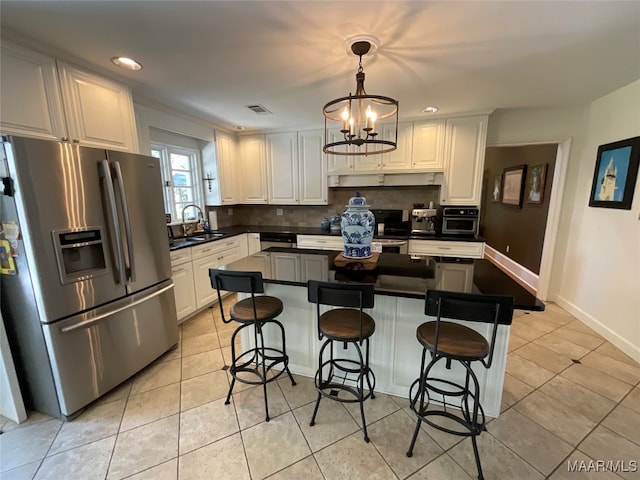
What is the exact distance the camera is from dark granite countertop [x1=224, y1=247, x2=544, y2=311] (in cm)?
154

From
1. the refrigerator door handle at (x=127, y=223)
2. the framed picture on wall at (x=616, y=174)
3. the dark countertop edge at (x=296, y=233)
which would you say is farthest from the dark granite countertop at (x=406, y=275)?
the framed picture on wall at (x=616, y=174)

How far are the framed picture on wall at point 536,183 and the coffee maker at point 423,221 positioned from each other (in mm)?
1769

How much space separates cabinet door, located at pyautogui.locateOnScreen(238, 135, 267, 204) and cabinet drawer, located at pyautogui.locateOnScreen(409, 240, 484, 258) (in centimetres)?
250

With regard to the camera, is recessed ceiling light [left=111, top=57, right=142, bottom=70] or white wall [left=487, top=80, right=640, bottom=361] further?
white wall [left=487, top=80, right=640, bottom=361]

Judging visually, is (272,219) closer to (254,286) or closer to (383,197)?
(383,197)

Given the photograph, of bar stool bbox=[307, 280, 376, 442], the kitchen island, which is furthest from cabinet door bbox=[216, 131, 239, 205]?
bar stool bbox=[307, 280, 376, 442]

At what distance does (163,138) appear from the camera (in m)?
3.42

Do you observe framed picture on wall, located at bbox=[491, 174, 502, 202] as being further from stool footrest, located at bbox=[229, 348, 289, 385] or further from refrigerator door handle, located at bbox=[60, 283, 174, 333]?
refrigerator door handle, located at bbox=[60, 283, 174, 333]

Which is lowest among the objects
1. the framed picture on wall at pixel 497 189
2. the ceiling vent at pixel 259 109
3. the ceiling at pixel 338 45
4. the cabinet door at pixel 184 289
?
the cabinet door at pixel 184 289

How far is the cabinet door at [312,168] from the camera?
4051 mm

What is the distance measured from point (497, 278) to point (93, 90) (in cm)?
331

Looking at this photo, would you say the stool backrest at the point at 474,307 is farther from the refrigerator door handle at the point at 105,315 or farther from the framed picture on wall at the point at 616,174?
the framed picture on wall at the point at 616,174

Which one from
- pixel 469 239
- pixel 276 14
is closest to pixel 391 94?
pixel 276 14

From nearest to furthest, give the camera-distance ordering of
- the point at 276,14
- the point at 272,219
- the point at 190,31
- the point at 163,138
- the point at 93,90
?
the point at 276,14, the point at 190,31, the point at 93,90, the point at 163,138, the point at 272,219
